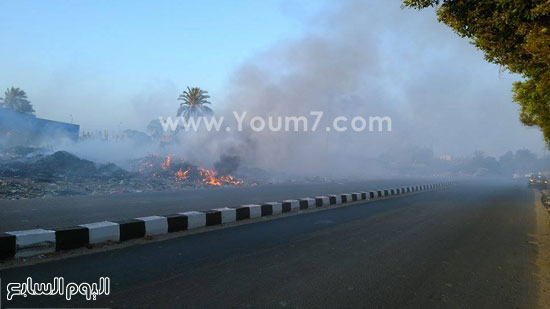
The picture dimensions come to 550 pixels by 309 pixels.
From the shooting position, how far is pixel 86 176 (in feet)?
67.6

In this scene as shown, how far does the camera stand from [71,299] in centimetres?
302

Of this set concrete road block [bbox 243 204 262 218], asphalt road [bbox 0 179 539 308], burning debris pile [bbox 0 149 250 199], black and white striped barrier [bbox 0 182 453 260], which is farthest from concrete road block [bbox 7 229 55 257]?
burning debris pile [bbox 0 149 250 199]

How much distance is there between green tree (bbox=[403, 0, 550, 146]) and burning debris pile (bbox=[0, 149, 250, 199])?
15.3m

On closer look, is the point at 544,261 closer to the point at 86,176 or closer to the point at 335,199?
the point at 335,199

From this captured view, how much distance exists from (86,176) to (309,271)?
66.1 feet

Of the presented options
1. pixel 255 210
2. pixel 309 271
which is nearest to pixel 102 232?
pixel 309 271

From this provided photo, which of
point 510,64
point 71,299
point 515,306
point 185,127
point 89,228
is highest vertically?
point 185,127

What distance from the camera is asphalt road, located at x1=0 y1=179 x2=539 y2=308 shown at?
3.15 metres

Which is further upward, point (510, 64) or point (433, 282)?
point (510, 64)

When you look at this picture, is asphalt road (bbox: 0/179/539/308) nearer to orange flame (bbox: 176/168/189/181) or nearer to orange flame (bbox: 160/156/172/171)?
orange flame (bbox: 176/168/189/181)

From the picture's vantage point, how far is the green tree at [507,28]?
493 centimetres

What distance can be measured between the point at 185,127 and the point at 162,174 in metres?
15.3

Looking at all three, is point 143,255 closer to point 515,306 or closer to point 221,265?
point 221,265

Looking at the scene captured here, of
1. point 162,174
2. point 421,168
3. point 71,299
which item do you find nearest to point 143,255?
point 71,299
